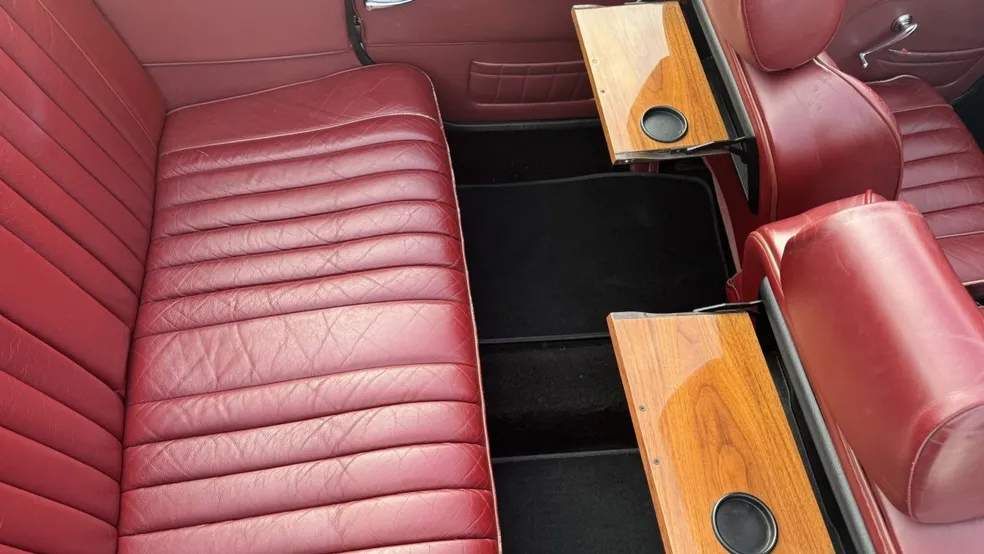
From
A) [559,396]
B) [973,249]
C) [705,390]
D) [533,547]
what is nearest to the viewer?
[705,390]

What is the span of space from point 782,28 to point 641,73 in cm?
31

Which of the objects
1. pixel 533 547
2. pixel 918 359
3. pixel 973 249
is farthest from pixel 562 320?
Answer: pixel 918 359

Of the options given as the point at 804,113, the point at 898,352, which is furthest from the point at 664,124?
the point at 898,352

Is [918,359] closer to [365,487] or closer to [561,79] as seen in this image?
[365,487]

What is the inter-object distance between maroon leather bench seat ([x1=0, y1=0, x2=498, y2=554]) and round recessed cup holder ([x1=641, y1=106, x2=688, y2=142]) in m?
0.43

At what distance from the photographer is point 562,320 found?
71.7 inches

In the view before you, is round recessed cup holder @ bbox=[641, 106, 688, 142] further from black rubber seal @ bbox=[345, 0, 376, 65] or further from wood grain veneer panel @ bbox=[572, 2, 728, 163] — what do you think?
black rubber seal @ bbox=[345, 0, 376, 65]

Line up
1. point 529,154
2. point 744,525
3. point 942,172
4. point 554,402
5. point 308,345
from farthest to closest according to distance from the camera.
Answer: point 529,154 → point 554,402 → point 942,172 → point 308,345 → point 744,525

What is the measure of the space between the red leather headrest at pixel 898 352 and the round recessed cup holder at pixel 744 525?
19 cm

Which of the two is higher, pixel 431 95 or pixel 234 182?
pixel 431 95

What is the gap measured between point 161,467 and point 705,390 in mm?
897

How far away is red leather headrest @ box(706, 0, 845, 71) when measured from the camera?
3.62 ft

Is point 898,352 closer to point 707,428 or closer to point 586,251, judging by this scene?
point 707,428

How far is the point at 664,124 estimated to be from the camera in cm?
133
